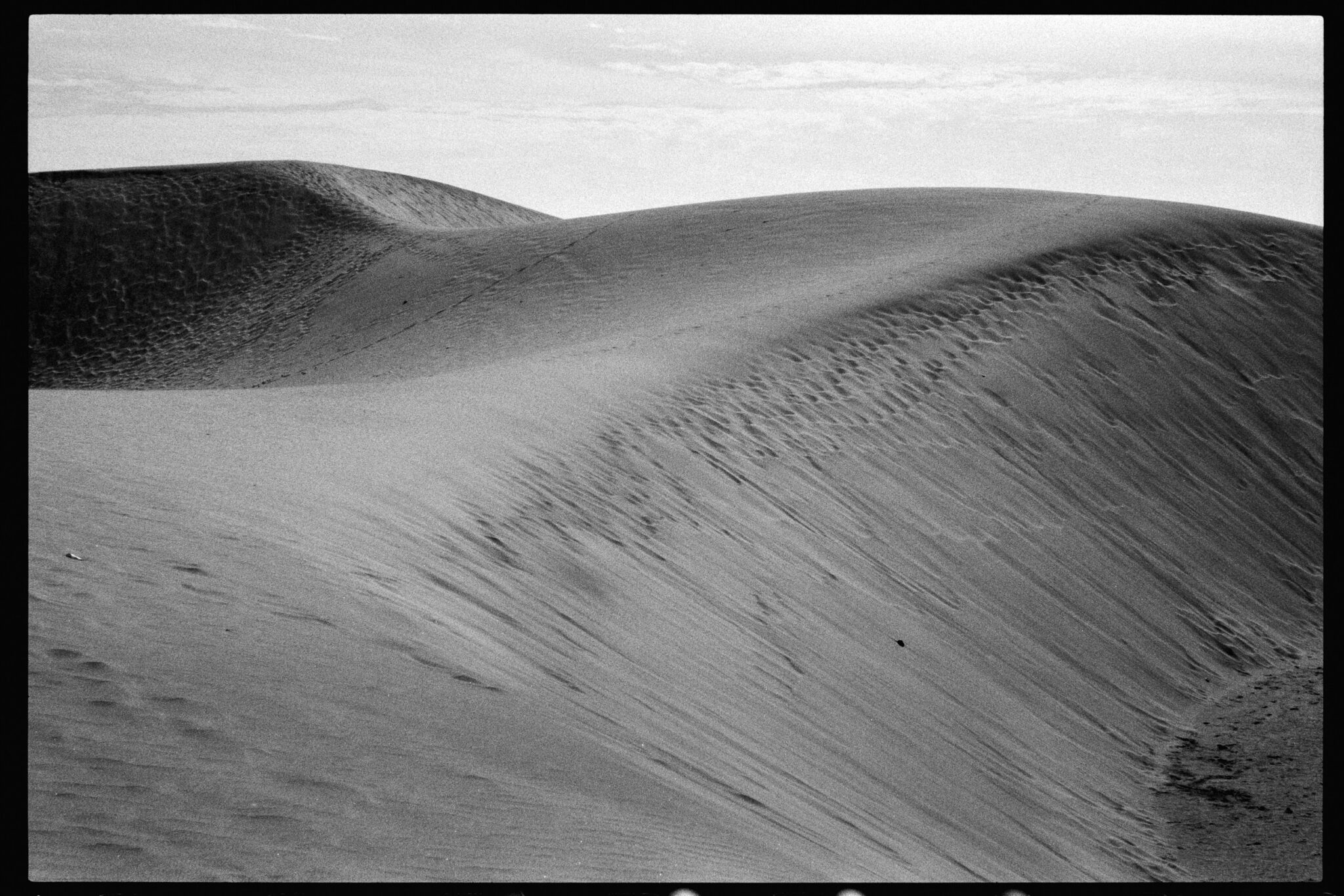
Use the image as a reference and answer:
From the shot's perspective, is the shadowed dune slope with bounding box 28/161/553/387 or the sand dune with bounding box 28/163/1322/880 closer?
the sand dune with bounding box 28/163/1322/880

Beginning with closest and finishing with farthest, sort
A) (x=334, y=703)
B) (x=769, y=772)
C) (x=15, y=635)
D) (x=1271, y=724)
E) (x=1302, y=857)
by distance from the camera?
(x=15, y=635)
(x=334, y=703)
(x=769, y=772)
(x=1302, y=857)
(x=1271, y=724)

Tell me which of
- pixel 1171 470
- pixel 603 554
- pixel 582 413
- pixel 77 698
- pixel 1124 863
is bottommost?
pixel 1124 863

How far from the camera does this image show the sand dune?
4.25 meters

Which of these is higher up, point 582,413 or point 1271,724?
point 582,413

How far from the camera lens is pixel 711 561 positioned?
8609mm

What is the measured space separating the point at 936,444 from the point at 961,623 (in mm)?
3661

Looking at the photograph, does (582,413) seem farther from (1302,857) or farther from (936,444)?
(1302,857)

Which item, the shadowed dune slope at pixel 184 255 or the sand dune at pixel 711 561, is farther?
the shadowed dune slope at pixel 184 255

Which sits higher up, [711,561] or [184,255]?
[184,255]

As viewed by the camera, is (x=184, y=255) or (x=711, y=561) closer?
(x=711, y=561)

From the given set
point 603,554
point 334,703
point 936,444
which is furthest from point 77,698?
point 936,444

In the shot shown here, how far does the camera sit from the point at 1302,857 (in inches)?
317

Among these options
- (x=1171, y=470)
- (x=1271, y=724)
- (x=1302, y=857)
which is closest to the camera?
(x=1302, y=857)

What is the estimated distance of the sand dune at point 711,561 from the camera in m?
4.25
